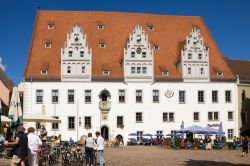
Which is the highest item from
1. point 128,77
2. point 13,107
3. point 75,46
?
point 75,46

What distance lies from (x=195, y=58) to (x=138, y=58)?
7.15 m

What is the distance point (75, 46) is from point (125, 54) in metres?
5.94

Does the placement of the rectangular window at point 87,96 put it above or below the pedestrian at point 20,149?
above

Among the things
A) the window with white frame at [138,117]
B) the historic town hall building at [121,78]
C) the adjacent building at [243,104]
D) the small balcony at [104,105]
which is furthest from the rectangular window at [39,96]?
the adjacent building at [243,104]

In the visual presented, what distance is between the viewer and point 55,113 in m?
52.2

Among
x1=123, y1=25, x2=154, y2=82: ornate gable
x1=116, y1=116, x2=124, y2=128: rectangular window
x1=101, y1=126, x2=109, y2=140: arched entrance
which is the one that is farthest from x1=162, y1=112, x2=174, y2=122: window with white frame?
x1=101, y1=126, x2=109, y2=140: arched entrance

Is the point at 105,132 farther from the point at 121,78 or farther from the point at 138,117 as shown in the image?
the point at 121,78

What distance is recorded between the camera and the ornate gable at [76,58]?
53.0 metres

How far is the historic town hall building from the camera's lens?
52594 mm

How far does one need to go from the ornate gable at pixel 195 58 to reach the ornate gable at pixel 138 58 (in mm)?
4239

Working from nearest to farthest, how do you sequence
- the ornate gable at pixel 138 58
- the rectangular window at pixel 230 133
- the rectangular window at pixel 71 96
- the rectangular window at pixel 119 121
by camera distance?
the rectangular window at pixel 71 96 → the rectangular window at pixel 119 121 → the ornate gable at pixel 138 58 → the rectangular window at pixel 230 133

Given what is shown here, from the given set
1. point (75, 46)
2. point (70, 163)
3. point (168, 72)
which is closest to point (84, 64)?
point (75, 46)

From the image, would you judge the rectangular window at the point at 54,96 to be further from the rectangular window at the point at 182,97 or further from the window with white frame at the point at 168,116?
the rectangular window at the point at 182,97

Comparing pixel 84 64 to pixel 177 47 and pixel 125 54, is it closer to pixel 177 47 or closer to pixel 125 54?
pixel 125 54
